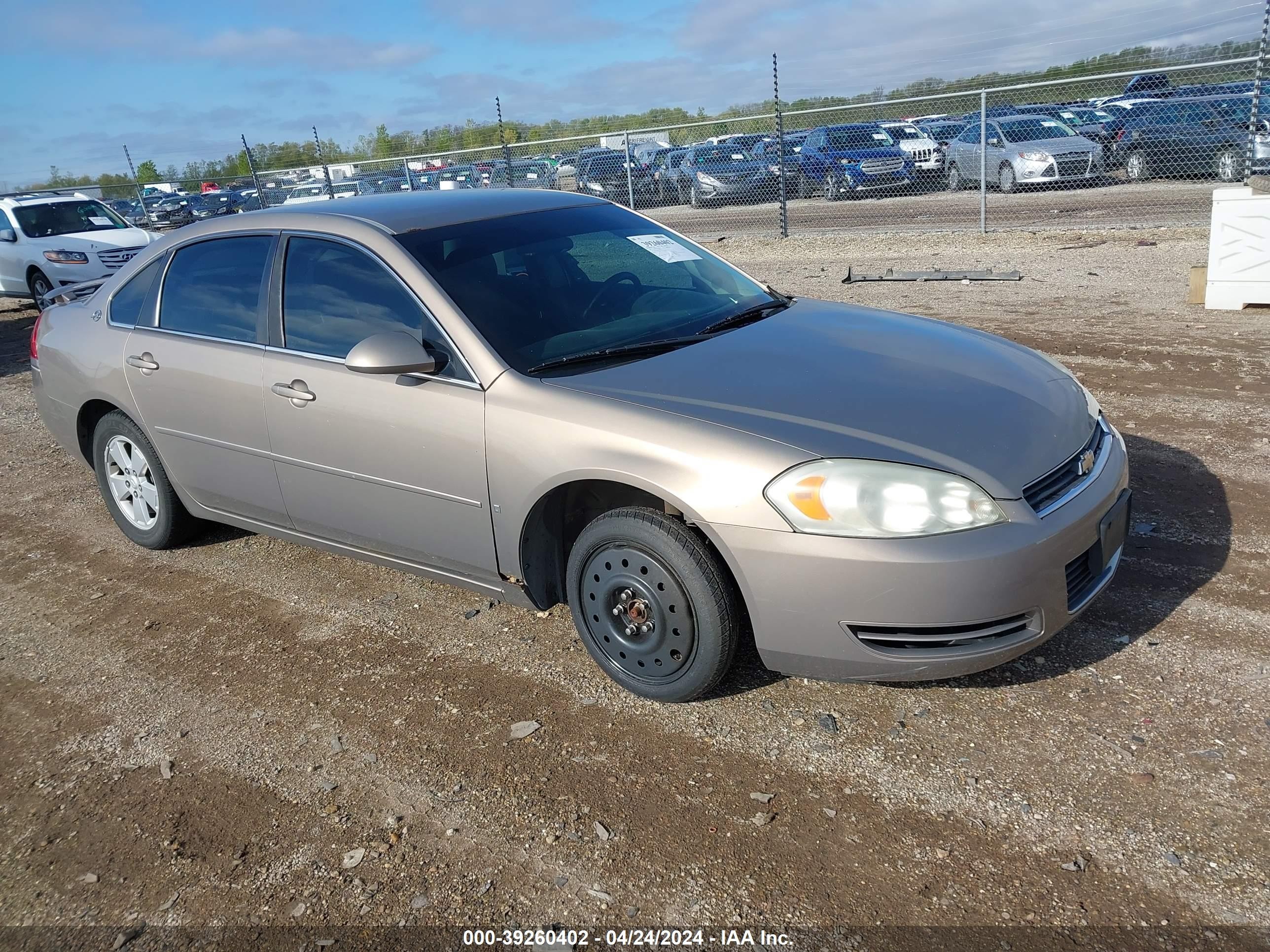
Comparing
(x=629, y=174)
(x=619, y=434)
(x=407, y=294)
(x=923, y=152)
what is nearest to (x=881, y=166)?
(x=923, y=152)

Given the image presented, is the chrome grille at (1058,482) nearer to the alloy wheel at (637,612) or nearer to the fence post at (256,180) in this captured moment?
the alloy wheel at (637,612)

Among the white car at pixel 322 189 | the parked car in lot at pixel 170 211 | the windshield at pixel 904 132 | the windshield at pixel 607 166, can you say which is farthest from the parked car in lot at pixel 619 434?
the parked car in lot at pixel 170 211

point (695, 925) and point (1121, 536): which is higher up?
point (1121, 536)

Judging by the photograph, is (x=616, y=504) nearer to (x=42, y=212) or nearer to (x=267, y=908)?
(x=267, y=908)

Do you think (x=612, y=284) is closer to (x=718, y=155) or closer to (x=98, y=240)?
(x=98, y=240)

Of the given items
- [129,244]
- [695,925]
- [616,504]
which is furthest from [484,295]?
[129,244]

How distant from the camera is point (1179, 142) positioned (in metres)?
15.8

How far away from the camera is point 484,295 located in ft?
11.7

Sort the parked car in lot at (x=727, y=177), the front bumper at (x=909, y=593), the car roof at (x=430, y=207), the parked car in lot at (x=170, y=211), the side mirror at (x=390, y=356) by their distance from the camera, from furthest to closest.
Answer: the parked car in lot at (x=170, y=211)
the parked car in lot at (x=727, y=177)
the car roof at (x=430, y=207)
the side mirror at (x=390, y=356)
the front bumper at (x=909, y=593)

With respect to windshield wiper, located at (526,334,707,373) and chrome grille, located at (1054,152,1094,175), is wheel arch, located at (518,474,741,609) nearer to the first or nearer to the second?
windshield wiper, located at (526,334,707,373)

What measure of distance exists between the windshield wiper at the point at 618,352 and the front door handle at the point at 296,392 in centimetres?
104

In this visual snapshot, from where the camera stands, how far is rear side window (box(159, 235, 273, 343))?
4.11 metres

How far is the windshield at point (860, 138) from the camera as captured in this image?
19.6 m

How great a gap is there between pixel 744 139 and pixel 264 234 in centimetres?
1653
